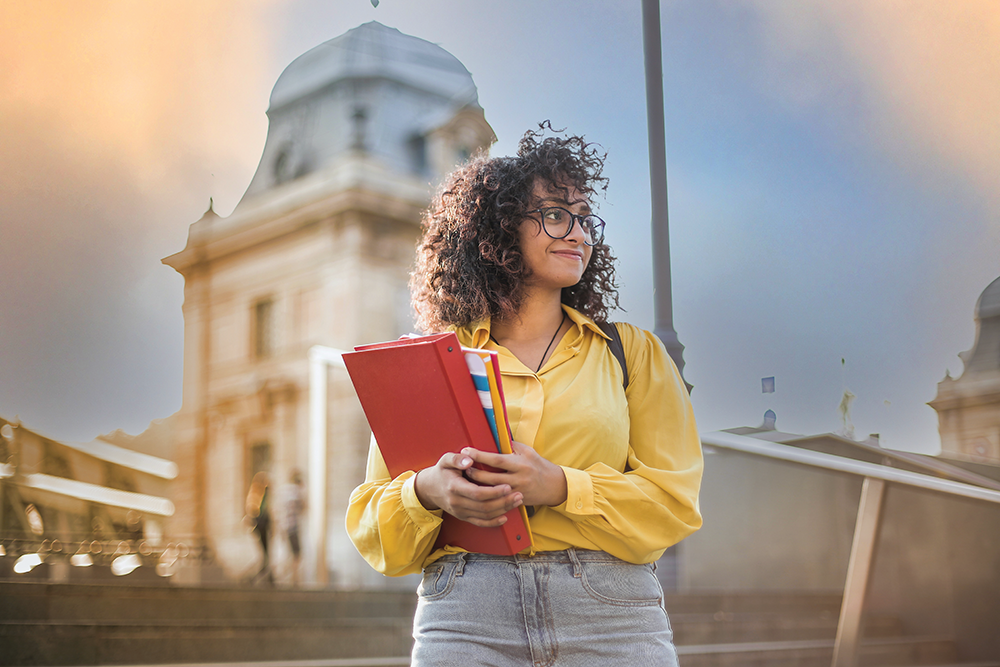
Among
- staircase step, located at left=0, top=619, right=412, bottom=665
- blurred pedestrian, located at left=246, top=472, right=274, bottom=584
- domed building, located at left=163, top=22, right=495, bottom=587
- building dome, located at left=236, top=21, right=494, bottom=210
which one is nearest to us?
staircase step, located at left=0, top=619, right=412, bottom=665

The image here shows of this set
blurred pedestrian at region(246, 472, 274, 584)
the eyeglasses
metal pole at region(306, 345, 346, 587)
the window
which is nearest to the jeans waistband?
the eyeglasses

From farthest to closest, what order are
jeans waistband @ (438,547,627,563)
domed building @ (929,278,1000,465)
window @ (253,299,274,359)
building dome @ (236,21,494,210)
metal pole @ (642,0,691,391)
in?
window @ (253,299,274,359) < building dome @ (236,21,494,210) < metal pole @ (642,0,691,391) < domed building @ (929,278,1000,465) < jeans waistband @ (438,547,627,563)

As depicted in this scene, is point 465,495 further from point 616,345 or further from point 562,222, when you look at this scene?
point 562,222

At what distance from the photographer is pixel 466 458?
1.29 metres

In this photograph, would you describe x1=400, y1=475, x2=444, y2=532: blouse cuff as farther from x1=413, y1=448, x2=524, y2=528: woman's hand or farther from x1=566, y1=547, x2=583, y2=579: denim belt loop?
x1=566, y1=547, x2=583, y2=579: denim belt loop

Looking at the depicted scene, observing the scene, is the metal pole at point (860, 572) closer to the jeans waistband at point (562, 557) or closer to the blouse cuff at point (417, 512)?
the jeans waistband at point (562, 557)

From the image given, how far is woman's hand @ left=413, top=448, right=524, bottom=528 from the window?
14.1 meters

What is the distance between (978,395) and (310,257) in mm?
12176

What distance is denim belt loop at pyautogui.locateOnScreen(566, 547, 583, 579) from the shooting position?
137 centimetres

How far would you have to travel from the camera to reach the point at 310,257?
577 inches

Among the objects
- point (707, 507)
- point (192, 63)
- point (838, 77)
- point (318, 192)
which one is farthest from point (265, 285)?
point (838, 77)

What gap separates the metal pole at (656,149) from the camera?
4098 millimetres

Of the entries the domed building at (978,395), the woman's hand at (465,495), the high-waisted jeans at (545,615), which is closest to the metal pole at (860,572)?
the domed building at (978,395)

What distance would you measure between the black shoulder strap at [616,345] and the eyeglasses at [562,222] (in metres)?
0.16
